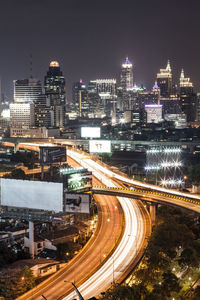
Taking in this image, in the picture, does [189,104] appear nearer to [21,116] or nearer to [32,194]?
[21,116]

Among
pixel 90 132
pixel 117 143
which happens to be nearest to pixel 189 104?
pixel 117 143

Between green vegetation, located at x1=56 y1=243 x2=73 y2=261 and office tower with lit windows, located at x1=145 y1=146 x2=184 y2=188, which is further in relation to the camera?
office tower with lit windows, located at x1=145 y1=146 x2=184 y2=188

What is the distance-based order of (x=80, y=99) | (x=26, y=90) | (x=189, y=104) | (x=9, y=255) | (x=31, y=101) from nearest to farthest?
(x=9, y=255), (x=31, y=101), (x=26, y=90), (x=189, y=104), (x=80, y=99)

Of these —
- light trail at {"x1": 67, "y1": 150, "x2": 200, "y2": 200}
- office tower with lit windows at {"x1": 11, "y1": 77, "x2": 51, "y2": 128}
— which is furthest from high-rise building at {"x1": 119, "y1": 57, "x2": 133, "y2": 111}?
light trail at {"x1": 67, "y1": 150, "x2": 200, "y2": 200}

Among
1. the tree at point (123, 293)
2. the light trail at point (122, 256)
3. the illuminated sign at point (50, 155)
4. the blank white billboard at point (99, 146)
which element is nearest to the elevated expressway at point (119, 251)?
the light trail at point (122, 256)

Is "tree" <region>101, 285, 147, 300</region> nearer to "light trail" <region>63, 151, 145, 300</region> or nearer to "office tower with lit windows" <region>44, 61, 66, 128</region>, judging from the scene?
"light trail" <region>63, 151, 145, 300</region>

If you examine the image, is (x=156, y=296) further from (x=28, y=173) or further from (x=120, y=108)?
(x=120, y=108)

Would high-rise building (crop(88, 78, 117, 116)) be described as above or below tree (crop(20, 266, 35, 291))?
above
